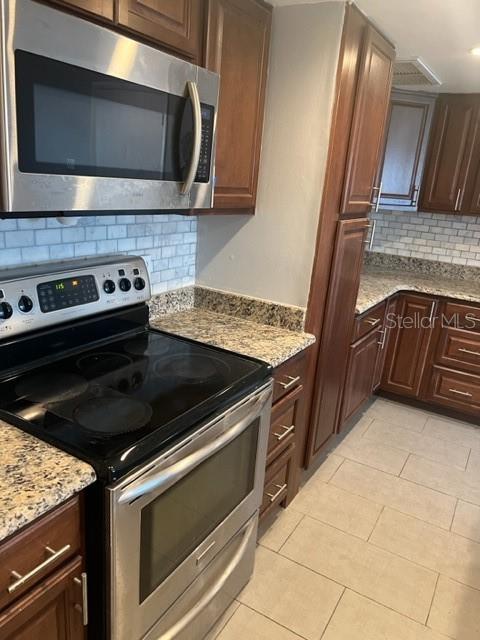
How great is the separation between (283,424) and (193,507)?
70 centimetres

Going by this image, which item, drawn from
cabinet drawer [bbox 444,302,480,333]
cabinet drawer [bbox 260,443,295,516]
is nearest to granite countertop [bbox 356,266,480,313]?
cabinet drawer [bbox 444,302,480,333]

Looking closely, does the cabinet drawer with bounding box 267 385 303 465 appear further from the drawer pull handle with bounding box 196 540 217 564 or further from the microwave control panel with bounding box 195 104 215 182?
the microwave control panel with bounding box 195 104 215 182

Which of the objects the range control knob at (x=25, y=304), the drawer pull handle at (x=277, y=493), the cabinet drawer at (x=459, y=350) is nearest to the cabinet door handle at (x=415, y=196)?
the cabinet drawer at (x=459, y=350)

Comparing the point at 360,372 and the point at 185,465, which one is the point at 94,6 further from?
the point at 360,372

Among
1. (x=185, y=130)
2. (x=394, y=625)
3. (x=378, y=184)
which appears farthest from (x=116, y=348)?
(x=378, y=184)

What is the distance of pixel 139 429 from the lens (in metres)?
1.18

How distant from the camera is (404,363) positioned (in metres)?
3.32

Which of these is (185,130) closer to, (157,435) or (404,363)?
(157,435)

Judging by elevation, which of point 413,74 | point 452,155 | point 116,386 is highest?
point 413,74

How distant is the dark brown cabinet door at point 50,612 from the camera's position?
95cm

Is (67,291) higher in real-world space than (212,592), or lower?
higher

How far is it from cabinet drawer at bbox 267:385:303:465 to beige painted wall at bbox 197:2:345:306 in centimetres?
39

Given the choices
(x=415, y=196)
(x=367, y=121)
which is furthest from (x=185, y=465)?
(x=415, y=196)

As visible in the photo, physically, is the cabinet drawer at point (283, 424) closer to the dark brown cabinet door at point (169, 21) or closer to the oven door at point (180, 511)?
the oven door at point (180, 511)
